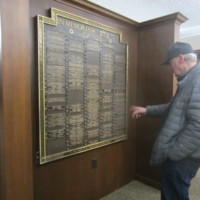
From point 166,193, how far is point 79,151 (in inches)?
32.7

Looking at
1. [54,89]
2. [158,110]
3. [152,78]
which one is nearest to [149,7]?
[152,78]

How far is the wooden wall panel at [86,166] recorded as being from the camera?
152 centimetres

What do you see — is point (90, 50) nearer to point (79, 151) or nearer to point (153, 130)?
point (79, 151)

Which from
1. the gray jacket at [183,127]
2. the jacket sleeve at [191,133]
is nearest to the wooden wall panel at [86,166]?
the gray jacket at [183,127]

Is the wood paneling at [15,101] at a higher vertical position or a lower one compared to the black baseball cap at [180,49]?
lower

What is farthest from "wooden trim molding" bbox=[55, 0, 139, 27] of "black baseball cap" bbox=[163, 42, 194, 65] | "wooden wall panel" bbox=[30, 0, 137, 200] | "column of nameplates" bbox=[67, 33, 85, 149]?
"black baseball cap" bbox=[163, 42, 194, 65]

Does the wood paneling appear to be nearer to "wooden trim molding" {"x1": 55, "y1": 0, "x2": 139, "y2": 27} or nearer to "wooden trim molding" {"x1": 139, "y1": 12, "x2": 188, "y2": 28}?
"wooden trim molding" {"x1": 55, "y1": 0, "x2": 139, "y2": 27}

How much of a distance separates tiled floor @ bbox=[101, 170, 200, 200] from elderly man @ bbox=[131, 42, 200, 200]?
74 centimetres

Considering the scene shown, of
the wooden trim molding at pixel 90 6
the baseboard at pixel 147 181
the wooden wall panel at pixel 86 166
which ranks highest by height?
the wooden trim molding at pixel 90 6

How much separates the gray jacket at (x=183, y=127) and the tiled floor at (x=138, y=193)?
2.93 feet

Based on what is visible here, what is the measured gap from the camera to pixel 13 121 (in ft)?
3.83

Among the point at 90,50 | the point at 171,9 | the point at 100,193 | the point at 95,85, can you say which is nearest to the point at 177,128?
the point at 95,85

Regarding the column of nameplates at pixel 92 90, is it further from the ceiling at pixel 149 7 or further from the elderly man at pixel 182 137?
the ceiling at pixel 149 7

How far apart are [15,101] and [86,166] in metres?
1.08
